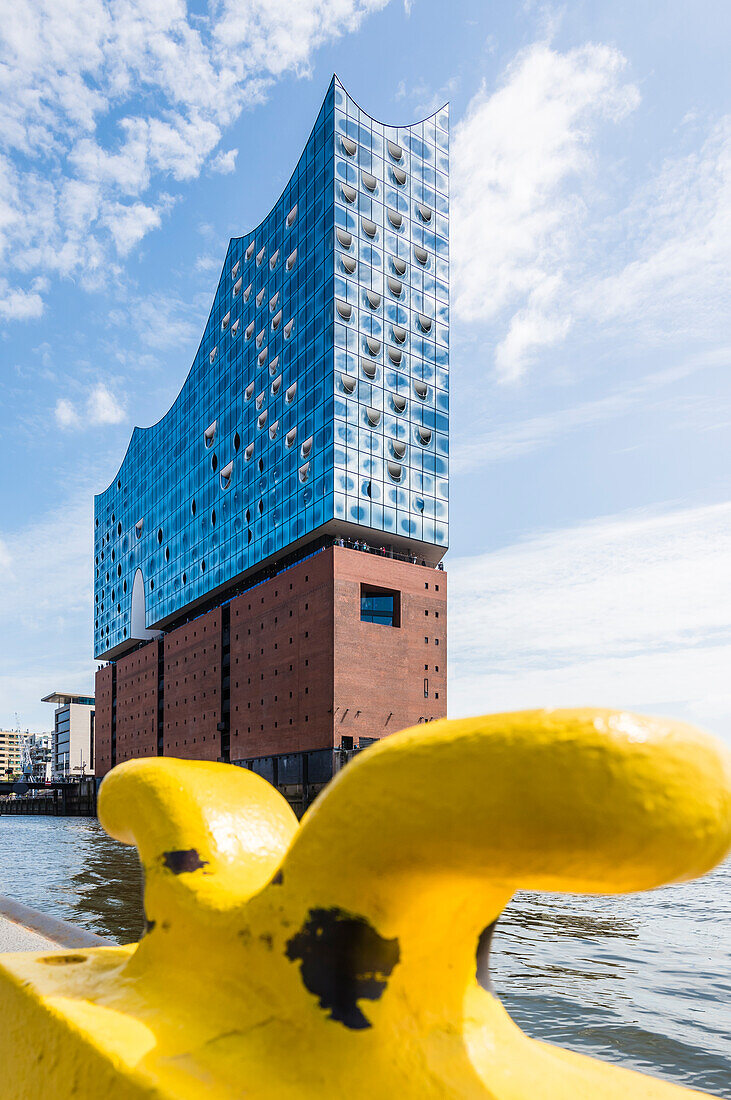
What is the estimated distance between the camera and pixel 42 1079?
2.63 metres

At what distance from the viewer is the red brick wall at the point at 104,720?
78875 millimetres

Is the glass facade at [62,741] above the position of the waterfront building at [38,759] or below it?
above

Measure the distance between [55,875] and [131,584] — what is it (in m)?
52.7

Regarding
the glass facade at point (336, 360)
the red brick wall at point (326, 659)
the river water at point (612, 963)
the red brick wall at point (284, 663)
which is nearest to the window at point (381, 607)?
the red brick wall at point (326, 659)

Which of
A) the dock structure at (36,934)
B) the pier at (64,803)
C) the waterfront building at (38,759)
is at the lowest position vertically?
the waterfront building at (38,759)

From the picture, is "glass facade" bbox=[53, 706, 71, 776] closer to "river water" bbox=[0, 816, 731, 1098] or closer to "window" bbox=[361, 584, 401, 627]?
"window" bbox=[361, 584, 401, 627]

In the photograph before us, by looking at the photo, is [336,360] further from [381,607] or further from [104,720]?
[104,720]

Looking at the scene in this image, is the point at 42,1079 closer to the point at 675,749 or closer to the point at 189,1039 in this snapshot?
the point at 189,1039

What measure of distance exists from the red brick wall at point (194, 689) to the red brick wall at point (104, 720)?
1669cm

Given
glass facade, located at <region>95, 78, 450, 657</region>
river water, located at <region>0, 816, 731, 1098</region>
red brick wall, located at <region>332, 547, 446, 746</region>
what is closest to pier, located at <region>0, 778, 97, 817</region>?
glass facade, located at <region>95, 78, 450, 657</region>

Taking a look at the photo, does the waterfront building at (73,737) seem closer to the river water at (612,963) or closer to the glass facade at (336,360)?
the glass facade at (336,360)

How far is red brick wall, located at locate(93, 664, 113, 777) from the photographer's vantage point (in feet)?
259

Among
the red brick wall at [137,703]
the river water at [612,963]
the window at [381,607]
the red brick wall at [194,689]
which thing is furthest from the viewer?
the red brick wall at [137,703]

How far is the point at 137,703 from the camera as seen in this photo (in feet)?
235
